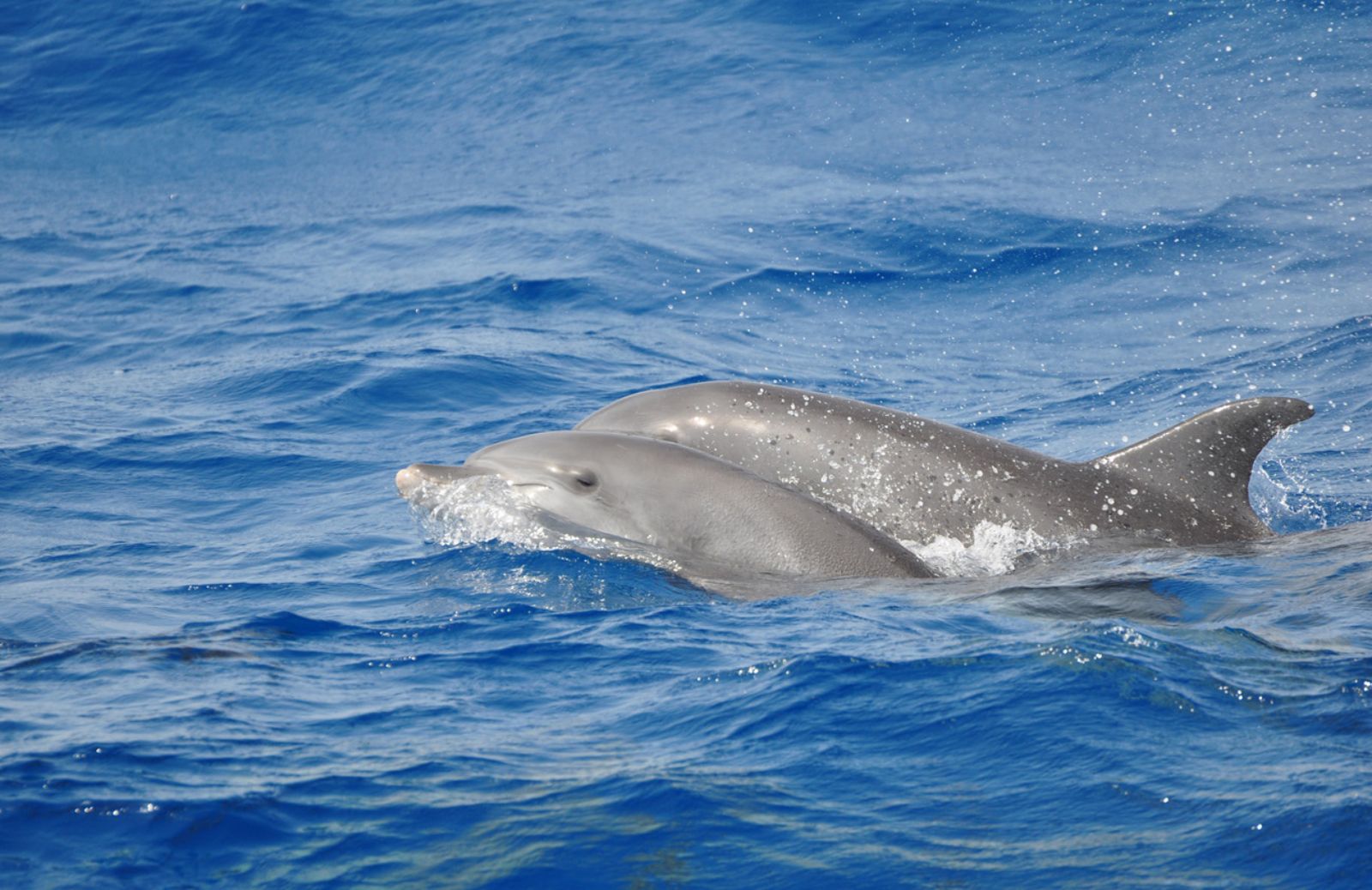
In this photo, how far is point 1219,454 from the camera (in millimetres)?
9344

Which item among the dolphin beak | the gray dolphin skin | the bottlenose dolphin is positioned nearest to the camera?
the bottlenose dolphin

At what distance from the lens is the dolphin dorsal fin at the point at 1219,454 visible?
30.5 ft

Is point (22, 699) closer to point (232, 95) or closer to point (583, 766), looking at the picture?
point (583, 766)

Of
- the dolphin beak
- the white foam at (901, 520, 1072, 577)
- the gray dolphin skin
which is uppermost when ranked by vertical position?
the dolphin beak

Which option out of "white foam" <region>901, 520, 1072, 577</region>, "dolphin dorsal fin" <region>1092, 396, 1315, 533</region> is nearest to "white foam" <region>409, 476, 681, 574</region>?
"white foam" <region>901, 520, 1072, 577</region>

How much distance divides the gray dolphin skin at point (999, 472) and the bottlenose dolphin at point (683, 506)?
67cm

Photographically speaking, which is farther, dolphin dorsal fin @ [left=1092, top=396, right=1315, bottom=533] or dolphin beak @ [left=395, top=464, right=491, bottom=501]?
dolphin dorsal fin @ [left=1092, top=396, right=1315, bottom=533]

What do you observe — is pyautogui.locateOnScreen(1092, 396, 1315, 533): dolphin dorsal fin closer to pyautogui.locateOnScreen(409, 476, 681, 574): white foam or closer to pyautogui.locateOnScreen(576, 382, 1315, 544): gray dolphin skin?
pyautogui.locateOnScreen(576, 382, 1315, 544): gray dolphin skin

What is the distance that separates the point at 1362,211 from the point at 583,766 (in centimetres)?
1616

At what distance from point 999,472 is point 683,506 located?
2019 millimetres

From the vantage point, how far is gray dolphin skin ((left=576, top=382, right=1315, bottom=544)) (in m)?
9.20

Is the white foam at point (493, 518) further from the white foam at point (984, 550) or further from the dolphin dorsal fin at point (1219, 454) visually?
the dolphin dorsal fin at point (1219, 454)

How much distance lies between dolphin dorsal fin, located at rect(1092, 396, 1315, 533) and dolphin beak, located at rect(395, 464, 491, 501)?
161 inches

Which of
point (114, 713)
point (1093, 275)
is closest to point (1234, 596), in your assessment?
point (114, 713)
